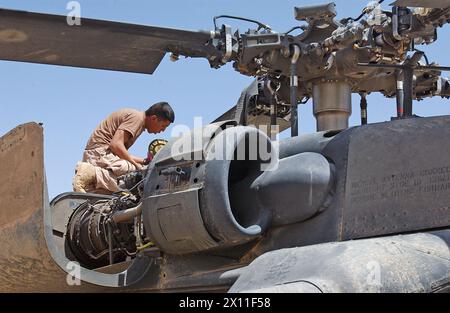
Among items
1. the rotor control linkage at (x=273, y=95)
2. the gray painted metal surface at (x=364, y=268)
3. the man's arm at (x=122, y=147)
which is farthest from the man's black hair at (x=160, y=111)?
the gray painted metal surface at (x=364, y=268)

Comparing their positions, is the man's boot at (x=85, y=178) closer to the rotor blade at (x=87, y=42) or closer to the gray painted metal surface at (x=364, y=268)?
the rotor blade at (x=87, y=42)

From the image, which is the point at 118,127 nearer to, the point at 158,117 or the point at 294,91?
the point at 158,117

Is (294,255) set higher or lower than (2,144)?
lower

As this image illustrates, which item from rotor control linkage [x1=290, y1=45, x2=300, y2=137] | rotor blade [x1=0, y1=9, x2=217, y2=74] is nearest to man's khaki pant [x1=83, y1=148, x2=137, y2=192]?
rotor blade [x1=0, y1=9, x2=217, y2=74]

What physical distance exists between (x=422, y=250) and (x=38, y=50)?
12.3 feet

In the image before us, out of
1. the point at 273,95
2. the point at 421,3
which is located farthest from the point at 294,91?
the point at 421,3

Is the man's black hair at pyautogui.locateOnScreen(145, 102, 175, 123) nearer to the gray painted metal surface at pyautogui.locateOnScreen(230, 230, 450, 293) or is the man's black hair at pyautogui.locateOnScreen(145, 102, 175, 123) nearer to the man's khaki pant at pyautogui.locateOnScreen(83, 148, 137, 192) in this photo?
the man's khaki pant at pyautogui.locateOnScreen(83, 148, 137, 192)

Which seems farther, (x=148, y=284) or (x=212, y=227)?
(x=148, y=284)

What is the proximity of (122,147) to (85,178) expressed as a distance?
0.40 m

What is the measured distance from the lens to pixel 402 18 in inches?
241

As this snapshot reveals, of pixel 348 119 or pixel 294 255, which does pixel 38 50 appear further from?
pixel 294 255

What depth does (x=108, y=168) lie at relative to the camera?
20.8 ft

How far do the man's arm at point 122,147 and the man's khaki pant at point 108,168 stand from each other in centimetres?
5
